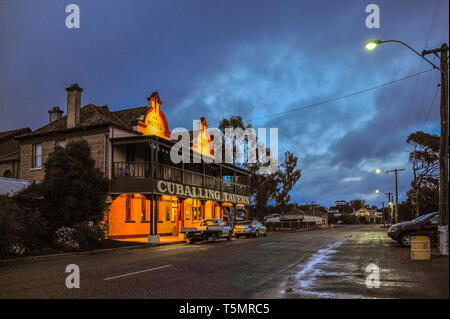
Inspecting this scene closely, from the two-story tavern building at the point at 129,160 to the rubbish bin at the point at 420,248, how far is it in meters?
16.1

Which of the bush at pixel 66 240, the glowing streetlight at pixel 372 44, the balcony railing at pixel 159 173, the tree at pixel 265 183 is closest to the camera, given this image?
the glowing streetlight at pixel 372 44

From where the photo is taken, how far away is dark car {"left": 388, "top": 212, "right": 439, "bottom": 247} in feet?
59.4

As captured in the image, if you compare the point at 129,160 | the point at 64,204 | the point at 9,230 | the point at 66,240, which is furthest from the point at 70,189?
the point at 129,160

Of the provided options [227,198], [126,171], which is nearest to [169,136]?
[126,171]

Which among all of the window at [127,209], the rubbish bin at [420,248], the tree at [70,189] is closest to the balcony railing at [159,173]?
the window at [127,209]

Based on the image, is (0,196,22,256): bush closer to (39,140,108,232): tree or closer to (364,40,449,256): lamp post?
(39,140,108,232): tree

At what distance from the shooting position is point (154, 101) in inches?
1238

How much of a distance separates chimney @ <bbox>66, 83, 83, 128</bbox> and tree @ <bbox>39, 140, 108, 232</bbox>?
8.52 m

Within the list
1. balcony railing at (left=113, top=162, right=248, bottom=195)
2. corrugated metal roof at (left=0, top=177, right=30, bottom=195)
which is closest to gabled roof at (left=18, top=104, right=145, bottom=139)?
balcony railing at (left=113, top=162, right=248, bottom=195)

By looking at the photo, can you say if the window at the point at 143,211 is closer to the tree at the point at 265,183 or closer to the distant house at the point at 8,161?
the distant house at the point at 8,161

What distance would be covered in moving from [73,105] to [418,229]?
23639mm

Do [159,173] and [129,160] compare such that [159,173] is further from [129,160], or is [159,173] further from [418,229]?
[418,229]

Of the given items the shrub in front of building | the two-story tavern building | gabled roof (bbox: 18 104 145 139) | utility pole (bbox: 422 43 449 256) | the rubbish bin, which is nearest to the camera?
the rubbish bin

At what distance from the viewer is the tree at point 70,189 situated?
19.4 meters
